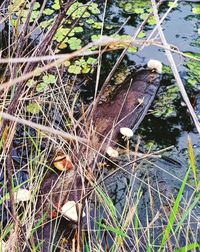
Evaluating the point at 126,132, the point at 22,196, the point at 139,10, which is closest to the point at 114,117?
the point at 126,132

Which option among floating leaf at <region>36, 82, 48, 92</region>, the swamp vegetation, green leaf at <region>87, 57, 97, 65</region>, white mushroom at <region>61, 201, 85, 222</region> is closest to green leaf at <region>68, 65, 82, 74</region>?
the swamp vegetation

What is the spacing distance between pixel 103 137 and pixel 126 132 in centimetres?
19

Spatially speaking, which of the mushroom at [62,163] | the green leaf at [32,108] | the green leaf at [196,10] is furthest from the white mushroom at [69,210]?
the green leaf at [196,10]

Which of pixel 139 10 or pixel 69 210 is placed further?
pixel 139 10

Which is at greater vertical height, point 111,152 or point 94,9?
point 94,9

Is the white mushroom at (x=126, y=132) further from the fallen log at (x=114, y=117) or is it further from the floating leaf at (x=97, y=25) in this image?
the floating leaf at (x=97, y=25)

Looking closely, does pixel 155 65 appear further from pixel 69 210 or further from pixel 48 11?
pixel 69 210

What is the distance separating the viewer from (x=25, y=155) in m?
3.05

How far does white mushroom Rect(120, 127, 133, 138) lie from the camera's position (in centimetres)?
306

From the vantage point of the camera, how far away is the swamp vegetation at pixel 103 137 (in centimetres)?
235

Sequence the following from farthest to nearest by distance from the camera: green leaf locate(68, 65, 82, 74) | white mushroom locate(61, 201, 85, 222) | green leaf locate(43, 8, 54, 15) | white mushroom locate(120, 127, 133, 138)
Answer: green leaf locate(43, 8, 54, 15) → green leaf locate(68, 65, 82, 74) → white mushroom locate(120, 127, 133, 138) → white mushroom locate(61, 201, 85, 222)

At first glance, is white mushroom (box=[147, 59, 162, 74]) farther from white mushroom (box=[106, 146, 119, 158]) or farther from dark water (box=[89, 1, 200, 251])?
white mushroom (box=[106, 146, 119, 158])

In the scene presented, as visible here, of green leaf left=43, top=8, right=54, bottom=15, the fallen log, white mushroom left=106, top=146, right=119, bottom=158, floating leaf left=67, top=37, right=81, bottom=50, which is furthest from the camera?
green leaf left=43, top=8, right=54, bottom=15

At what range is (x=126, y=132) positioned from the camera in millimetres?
3070
